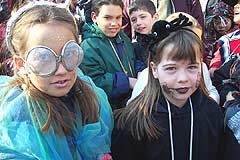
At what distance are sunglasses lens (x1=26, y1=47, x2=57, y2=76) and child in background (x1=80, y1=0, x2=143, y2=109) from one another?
4.48 ft

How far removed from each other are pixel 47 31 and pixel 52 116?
13.4 inches

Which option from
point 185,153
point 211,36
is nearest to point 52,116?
point 185,153

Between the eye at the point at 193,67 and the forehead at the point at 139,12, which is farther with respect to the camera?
the forehead at the point at 139,12

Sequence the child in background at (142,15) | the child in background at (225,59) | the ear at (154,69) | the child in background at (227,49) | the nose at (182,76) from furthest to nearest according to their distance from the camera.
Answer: the child in background at (142,15)
the child in background at (227,49)
the child in background at (225,59)
the ear at (154,69)
the nose at (182,76)

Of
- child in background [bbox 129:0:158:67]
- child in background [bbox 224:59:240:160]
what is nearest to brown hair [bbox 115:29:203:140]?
child in background [bbox 224:59:240:160]

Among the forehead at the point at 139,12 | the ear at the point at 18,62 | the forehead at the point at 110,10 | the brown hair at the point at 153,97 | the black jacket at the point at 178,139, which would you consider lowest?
the black jacket at the point at 178,139

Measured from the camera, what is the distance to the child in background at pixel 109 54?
3059 mm

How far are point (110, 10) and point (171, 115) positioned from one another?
134cm

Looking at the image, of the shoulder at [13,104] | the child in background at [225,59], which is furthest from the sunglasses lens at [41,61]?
the child in background at [225,59]

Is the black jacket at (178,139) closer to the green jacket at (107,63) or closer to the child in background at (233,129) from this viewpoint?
the child in background at (233,129)

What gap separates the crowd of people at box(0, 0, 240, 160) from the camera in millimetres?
1663

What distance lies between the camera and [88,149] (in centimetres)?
182

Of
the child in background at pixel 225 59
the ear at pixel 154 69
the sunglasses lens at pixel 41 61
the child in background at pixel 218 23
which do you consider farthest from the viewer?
the child in background at pixel 218 23

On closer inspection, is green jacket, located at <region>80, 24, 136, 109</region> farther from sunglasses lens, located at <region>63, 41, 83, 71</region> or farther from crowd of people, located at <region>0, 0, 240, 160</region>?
sunglasses lens, located at <region>63, 41, 83, 71</region>
